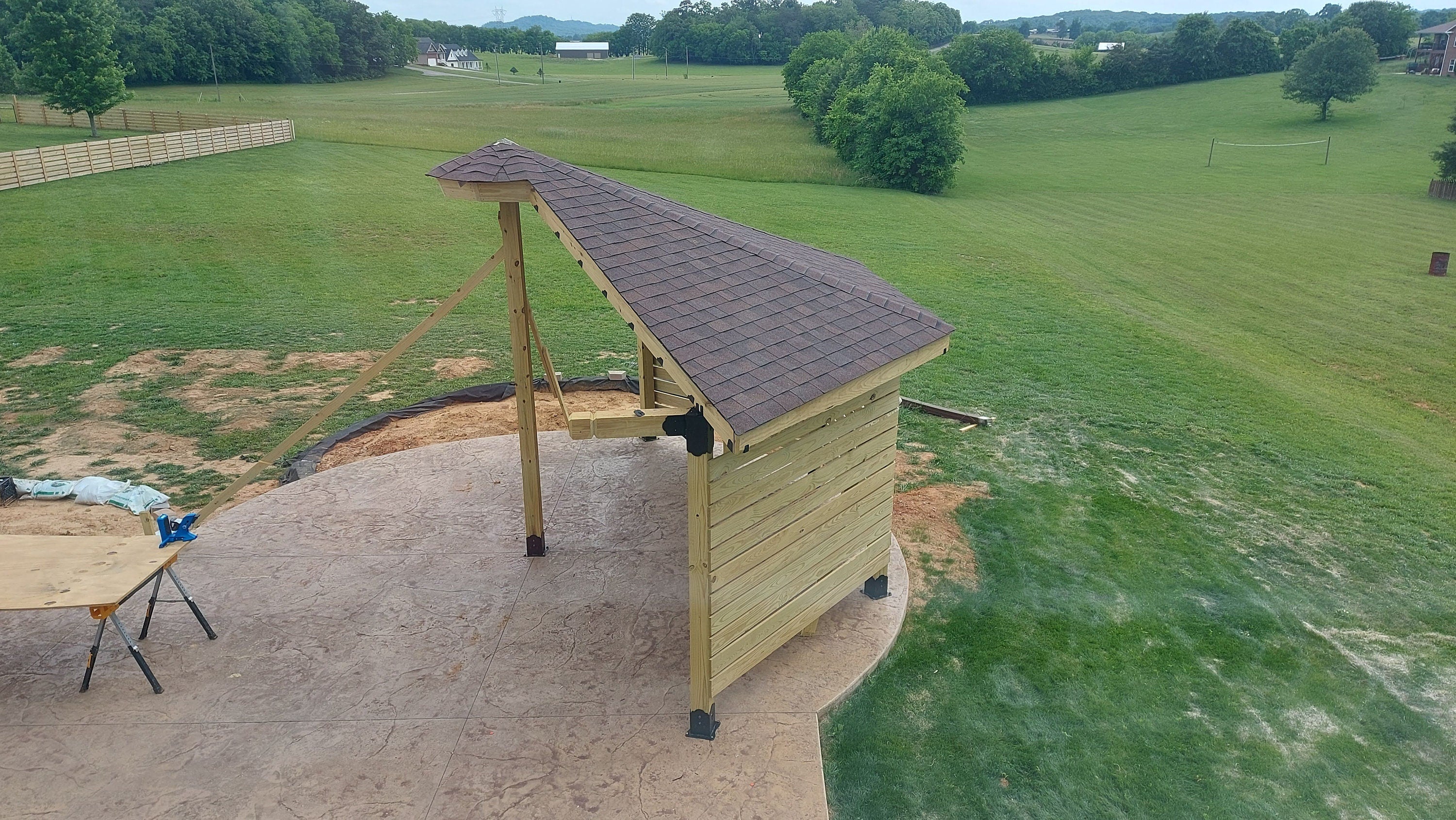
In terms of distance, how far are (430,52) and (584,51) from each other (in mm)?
36918

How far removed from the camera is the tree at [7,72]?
175 ft

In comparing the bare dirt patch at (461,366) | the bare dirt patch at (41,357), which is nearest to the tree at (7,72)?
the bare dirt patch at (41,357)

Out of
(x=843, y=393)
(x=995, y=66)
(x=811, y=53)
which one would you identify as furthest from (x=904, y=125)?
(x=995, y=66)

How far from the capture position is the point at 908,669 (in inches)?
271

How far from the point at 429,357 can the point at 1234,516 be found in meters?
11.0

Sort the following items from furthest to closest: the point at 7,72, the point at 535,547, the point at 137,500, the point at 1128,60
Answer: the point at 1128,60 < the point at 7,72 < the point at 137,500 < the point at 535,547

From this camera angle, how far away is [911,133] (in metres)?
40.3

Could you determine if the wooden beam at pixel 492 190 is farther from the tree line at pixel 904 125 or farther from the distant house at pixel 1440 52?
the distant house at pixel 1440 52

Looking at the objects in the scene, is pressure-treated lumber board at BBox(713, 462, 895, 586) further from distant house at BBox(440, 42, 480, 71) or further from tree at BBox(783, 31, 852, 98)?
distant house at BBox(440, 42, 480, 71)

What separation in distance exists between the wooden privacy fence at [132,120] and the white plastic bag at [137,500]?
131 ft

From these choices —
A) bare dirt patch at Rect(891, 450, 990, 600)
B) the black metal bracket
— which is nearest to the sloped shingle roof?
the black metal bracket

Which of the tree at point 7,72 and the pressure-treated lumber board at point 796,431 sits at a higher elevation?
the tree at point 7,72

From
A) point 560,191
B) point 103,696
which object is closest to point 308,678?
point 103,696

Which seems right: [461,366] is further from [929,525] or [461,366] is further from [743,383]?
[743,383]
